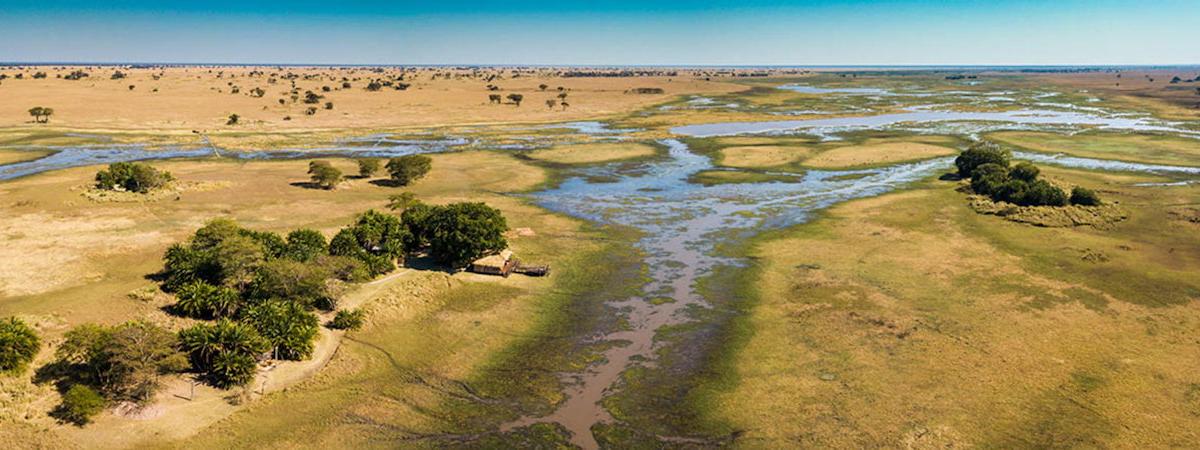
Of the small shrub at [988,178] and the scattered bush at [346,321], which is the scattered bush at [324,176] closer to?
the scattered bush at [346,321]

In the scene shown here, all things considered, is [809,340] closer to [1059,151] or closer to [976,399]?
[976,399]

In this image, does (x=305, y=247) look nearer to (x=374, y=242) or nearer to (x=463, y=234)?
(x=374, y=242)

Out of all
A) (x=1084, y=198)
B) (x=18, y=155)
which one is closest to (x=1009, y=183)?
(x=1084, y=198)

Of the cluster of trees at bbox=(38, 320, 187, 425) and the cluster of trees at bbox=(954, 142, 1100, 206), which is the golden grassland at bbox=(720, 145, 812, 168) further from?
the cluster of trees at bbox=(38, 320, 187, 425)

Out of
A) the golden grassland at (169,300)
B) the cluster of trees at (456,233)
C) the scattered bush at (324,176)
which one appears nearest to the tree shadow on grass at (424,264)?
the cluster of trees at (456,233)

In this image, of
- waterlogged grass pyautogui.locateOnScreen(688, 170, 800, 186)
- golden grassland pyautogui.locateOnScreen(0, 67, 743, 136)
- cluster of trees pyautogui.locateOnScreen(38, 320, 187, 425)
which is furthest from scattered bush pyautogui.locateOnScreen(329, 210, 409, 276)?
golden grassland pyautogui.locateOnScreen(0, 67, 743, 136)
